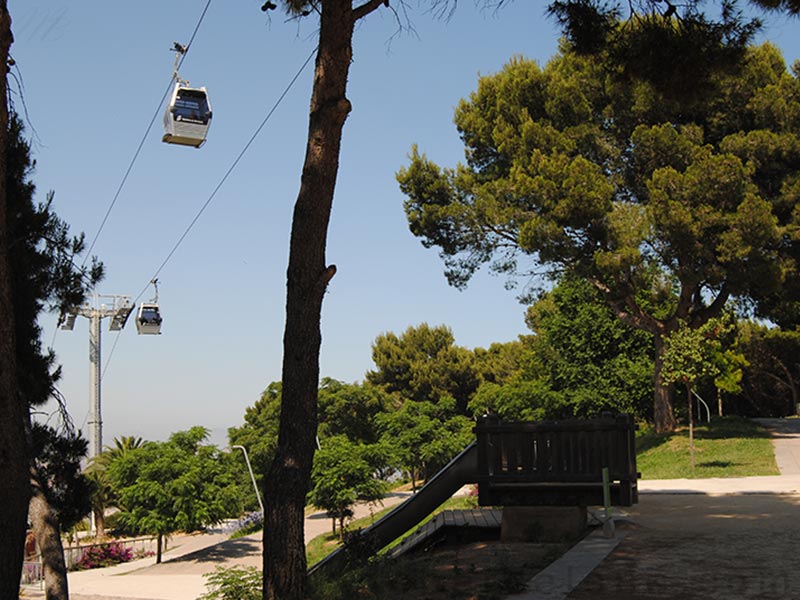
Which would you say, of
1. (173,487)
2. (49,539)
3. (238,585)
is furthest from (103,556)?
(238,585)

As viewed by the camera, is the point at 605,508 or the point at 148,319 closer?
the point at 605,508

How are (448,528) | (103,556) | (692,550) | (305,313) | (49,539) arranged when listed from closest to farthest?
(305,313)
(692,550)
(49,539)
(448,528)
(103,556)

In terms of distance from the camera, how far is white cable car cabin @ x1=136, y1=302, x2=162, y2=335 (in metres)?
32.7

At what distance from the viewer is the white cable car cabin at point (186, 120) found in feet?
59.7

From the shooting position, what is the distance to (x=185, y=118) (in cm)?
1831

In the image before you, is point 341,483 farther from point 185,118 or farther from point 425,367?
point 425,367

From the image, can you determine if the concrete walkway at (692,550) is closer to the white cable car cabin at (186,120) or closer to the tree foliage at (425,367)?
the white cable car cabin at (186,120)

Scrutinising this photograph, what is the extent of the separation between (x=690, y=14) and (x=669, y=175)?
46.0ft

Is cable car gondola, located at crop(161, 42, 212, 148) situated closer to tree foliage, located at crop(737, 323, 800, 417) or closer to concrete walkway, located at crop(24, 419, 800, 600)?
concrete walkway, located at crop(24, 419, 800, 600)

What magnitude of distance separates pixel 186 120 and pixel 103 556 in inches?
671

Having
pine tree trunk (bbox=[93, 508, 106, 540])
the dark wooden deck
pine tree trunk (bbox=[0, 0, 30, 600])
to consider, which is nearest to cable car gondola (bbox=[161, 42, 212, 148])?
A: the dark wooden deck

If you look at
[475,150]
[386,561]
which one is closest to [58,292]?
[386,561]

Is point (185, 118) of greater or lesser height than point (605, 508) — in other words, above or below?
above

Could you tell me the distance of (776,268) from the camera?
23016 mm
